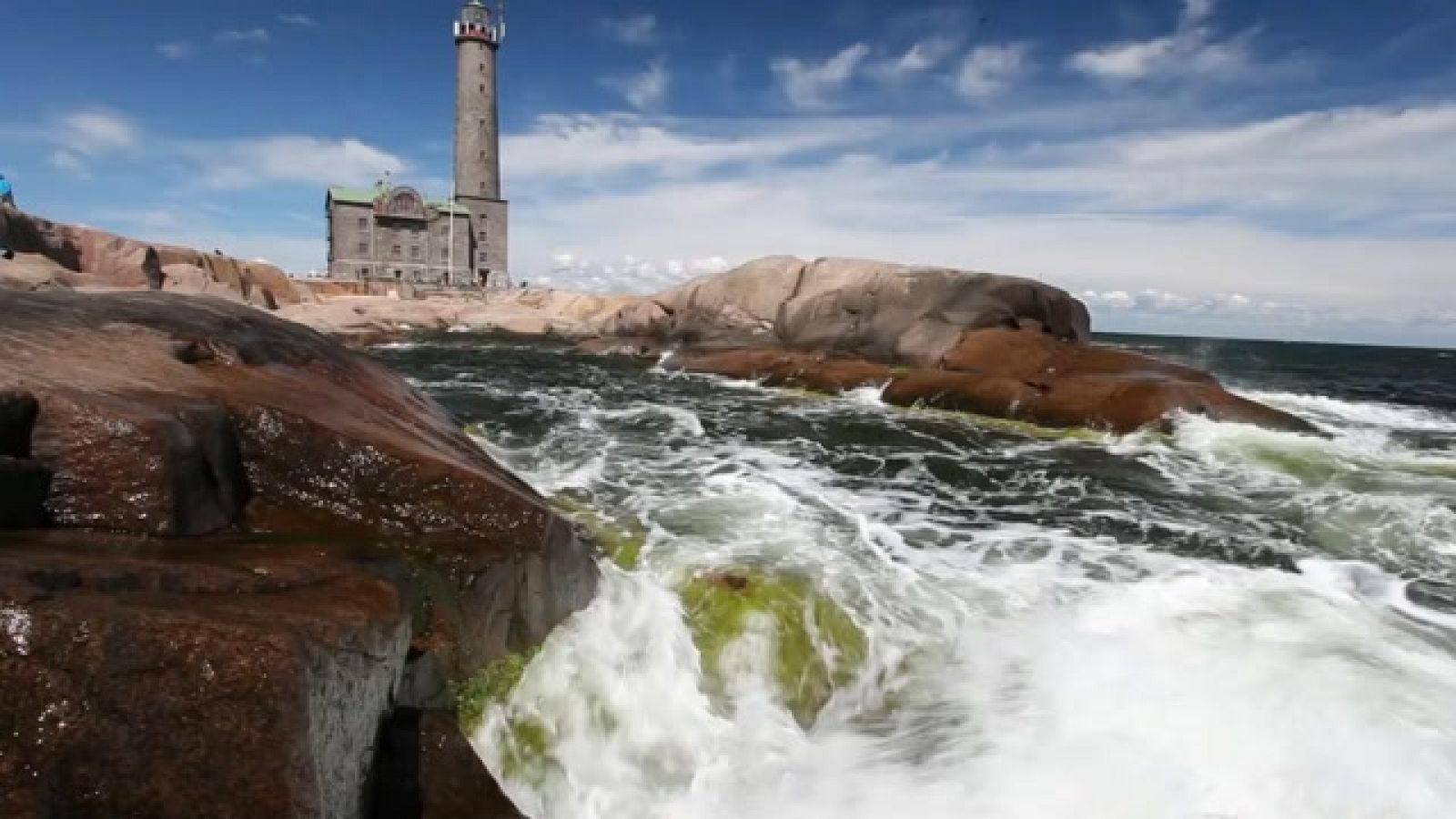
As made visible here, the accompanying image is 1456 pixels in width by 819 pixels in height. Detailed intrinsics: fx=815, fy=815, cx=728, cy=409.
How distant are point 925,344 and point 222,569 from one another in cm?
2369

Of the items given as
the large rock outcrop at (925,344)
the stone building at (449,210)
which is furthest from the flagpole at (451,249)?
the large rock outcrop at (925,344)

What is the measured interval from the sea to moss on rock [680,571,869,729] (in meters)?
0.04

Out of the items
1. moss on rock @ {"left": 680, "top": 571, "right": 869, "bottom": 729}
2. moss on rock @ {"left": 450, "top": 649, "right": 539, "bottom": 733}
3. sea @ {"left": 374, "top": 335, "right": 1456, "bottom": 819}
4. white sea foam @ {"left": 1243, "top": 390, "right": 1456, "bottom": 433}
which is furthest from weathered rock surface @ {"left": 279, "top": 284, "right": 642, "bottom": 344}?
moss on rock @ {"left": 450, "top": 649, "right": 539, "bottom": 733}

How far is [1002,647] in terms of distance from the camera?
7.38 m

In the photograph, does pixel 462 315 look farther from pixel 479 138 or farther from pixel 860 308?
pixel 860 308

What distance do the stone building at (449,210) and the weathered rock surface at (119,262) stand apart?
1425 centimetres

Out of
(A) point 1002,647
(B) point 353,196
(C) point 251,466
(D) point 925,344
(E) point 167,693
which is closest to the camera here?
(E) point 167,693

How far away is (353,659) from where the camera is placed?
3.83 meters

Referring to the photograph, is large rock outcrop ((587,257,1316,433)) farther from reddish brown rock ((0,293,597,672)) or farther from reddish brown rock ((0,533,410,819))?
reddish brown rock ((0,533,410,819))

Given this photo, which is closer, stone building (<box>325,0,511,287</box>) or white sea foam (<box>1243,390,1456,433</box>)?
white sea foam (<box>1243,390,1456,433</box>)

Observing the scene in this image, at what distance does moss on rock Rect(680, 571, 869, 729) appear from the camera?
21.8 feet

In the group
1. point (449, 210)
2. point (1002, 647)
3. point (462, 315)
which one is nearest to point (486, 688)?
point (1002, 647)

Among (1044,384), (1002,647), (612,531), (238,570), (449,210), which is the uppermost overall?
(449,210)

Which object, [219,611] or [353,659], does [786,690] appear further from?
[219,611]
